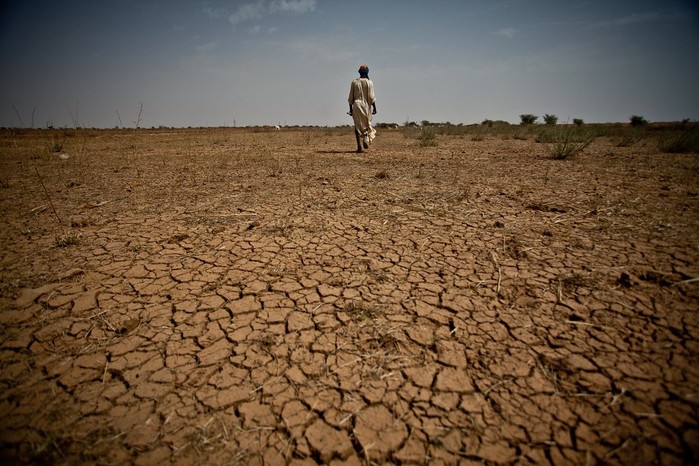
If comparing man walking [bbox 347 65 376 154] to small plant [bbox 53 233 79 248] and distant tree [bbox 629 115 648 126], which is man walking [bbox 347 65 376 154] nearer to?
small plant [bbox 53 233 79 248]

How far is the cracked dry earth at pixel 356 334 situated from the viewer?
1.14m

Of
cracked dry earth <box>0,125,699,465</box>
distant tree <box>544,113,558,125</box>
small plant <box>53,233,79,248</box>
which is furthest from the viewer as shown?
distant tree <box>544,113,558,125</box>

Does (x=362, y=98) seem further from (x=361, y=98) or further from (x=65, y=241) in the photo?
(x=65, y=241)

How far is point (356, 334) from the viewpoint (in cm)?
160

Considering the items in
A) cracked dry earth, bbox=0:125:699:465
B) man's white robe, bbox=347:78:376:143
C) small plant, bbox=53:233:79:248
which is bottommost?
cracked dry earth, bbox=0:125:699:465

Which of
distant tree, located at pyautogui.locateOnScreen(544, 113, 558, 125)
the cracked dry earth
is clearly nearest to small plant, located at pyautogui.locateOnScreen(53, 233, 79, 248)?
the cracked dry earth

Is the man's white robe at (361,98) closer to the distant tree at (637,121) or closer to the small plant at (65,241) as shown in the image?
the small plant at (65,241)

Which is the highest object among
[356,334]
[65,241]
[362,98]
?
[362,98]

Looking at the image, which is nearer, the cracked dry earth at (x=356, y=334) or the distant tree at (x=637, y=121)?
the cracked dry earth at (x=356, y=334)

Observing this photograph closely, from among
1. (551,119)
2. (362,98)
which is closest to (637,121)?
(551,119)

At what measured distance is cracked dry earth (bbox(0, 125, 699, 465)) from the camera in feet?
3.74

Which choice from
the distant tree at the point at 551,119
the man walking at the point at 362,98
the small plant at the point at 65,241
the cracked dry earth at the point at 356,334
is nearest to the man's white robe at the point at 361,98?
the man walking at the point at 362,98

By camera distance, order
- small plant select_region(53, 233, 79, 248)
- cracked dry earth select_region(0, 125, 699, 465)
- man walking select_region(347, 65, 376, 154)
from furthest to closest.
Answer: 1. man walking select_region(347, 65, 376, 154)
2. small plant select_region(53, 233, 79, 248)
3. cracked dry earth select_region(0, 125, 699, 465)

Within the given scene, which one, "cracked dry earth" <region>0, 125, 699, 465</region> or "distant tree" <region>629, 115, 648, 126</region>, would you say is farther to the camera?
"distant tree" <region>629, 115, 648, 126</region>
